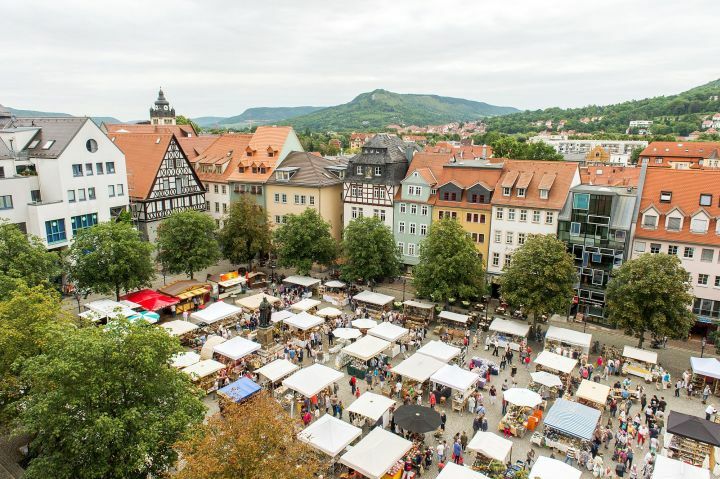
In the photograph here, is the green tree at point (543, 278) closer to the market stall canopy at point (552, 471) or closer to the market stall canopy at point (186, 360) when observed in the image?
the market stall canopy at point (552, 471)

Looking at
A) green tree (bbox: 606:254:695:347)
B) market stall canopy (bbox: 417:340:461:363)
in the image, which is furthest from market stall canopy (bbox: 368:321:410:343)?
green tree (bbox: 606:254:695:347)

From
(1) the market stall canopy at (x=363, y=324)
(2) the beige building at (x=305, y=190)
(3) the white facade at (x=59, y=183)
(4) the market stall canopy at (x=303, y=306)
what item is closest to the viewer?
(1) the market stall canopy at (x=363, y=324)

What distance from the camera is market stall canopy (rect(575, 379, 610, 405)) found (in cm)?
2504

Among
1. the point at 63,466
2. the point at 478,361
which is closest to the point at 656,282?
the point at 478,361

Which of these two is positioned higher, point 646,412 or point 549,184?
point 549,184

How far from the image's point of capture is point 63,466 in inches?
597

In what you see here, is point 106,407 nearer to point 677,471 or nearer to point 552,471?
point 552,471

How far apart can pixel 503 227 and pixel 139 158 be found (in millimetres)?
37912

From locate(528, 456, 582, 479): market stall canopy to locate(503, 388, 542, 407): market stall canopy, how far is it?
489 cm

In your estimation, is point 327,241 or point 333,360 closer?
A: point 333,360

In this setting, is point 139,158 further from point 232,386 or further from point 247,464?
point 247,464

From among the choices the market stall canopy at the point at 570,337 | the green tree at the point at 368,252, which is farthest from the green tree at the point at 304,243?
the market stall canopy at the point at 570,337

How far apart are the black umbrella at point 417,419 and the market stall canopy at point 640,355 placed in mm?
15114

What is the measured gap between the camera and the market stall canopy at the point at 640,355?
97.6 ft
